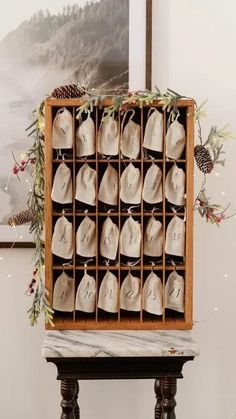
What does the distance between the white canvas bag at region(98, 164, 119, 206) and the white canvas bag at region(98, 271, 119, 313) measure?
0.23 m

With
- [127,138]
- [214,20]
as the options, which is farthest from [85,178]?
[214,20]

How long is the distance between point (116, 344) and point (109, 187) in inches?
18.5

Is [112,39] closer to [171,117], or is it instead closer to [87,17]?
[87,17]

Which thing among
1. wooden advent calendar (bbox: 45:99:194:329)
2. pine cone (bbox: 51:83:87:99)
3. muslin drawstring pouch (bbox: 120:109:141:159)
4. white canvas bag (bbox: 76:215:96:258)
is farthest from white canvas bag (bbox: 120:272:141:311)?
pine cone (bbox: 51:83:87:99)

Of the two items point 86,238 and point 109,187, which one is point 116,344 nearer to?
point 86,238

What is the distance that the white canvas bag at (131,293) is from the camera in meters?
1.98

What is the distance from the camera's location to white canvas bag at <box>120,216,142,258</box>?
1.95m

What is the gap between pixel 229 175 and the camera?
236 cm

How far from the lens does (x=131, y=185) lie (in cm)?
194

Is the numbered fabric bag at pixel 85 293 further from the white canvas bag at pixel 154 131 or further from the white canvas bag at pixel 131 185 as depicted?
the white canvas bag at pixel 154 131

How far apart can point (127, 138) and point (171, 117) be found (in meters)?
0.15

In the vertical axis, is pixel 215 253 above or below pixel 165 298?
above

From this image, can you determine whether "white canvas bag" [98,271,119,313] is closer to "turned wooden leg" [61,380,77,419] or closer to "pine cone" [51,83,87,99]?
"turned wooden leg" [61,380,77,419]

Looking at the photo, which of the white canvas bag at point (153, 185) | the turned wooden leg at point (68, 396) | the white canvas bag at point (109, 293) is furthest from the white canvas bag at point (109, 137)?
the turned wooden leg at point (68, 396)
